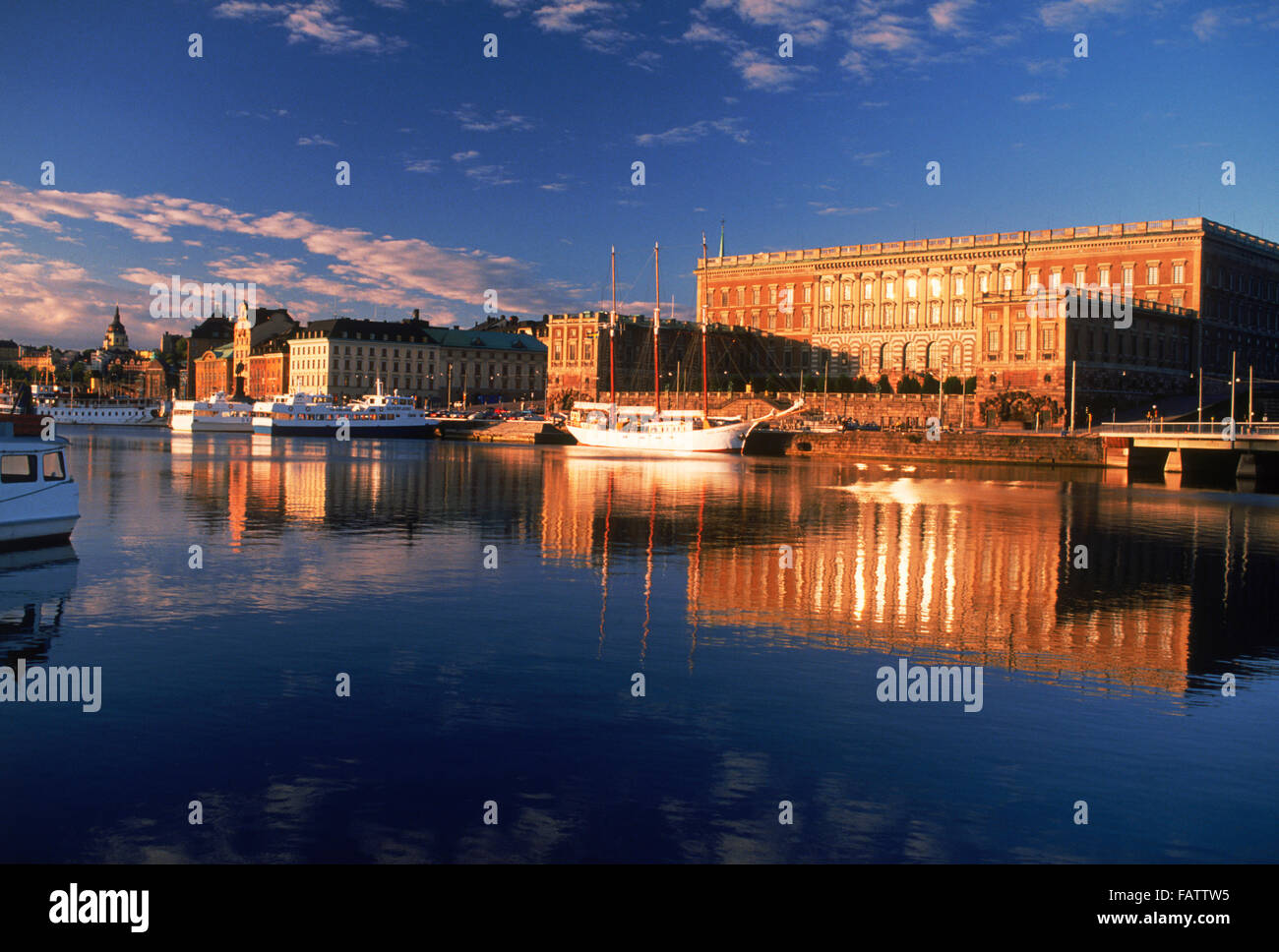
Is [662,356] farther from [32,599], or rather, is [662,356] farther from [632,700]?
[632,700]

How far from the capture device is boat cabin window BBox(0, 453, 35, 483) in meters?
25.9

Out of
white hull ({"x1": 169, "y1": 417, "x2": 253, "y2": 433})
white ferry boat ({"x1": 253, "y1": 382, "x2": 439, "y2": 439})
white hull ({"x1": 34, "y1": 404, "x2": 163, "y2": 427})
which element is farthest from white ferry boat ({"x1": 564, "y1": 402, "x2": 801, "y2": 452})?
white hull ({"x1": 34, "y1": 404, "x2": 163, "y2": 427})

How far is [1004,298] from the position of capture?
340ft

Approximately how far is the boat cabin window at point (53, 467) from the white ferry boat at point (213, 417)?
12410cm

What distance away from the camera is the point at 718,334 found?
142250mm

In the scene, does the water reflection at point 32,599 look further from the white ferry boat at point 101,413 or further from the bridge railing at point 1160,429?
the white ferry boat at point 101,413

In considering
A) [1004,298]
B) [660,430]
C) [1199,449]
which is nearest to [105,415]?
[660,430]

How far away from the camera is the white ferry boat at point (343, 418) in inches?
5359

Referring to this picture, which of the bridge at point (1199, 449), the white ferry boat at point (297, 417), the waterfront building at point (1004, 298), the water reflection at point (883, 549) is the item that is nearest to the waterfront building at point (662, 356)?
the waterfront building at point (1004, 298)

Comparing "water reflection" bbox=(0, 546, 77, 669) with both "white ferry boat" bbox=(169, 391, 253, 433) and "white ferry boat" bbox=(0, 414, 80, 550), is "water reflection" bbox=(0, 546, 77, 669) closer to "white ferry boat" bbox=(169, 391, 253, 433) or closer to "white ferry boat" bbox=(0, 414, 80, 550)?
"white ferry boat" bbox=(0, 414, 80, 550)

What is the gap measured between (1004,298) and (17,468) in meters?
92.4

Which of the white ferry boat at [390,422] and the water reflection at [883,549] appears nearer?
the water reflection at [883,549]

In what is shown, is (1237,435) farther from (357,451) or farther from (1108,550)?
(357,451)

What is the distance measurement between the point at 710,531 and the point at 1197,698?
66.5ft
